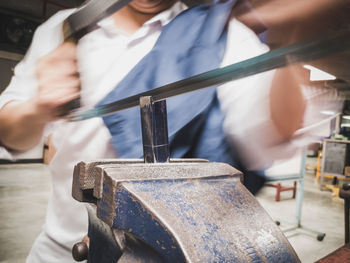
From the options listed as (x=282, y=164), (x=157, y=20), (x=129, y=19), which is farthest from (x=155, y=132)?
(x=282, y=164)

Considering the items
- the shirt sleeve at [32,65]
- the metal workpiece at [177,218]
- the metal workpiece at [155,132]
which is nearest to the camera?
the metal workpiece at [177,218]

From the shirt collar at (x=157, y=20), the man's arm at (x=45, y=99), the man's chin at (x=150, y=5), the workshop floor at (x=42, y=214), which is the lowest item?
the workshop floor at (x=42, y=214)

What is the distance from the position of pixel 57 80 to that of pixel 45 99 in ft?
0.32

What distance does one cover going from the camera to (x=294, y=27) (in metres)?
0.59

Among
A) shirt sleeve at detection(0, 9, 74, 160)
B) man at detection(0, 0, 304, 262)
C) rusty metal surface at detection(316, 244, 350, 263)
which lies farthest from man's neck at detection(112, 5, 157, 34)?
rusty metal surface at detection(316, 244, 350, 263)

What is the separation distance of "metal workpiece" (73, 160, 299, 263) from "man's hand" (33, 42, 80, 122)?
597mm

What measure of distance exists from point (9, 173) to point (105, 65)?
6.24 metres

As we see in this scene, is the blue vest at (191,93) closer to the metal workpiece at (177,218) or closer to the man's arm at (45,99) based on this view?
the man's arm at (45,99)

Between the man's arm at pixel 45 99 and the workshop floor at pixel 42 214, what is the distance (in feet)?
6.55

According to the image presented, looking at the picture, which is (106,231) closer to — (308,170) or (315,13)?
(315,13)

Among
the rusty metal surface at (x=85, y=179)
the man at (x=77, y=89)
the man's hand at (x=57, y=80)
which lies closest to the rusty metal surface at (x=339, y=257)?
the man at (x=77, y=89)

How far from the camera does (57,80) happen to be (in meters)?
1.01

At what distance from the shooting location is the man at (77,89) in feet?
3.21

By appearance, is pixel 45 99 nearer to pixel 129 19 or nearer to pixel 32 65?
pixel 32 65
